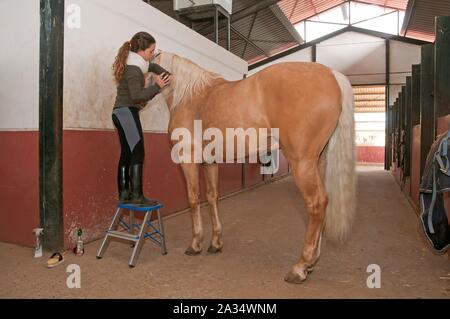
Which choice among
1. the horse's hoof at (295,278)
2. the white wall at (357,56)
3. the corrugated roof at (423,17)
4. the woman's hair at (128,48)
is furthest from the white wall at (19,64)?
the white wall at (357,56)

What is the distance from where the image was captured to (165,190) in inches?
164

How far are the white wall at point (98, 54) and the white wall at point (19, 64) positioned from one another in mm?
263

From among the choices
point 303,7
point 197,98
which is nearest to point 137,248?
point 197,98

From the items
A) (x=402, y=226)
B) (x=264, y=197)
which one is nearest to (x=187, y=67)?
(x=402, y=226)

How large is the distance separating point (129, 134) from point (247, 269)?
1.30 m

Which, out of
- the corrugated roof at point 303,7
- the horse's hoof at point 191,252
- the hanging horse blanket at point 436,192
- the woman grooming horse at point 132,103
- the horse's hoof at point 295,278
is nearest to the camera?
the hanging horse blanket at point 436,192

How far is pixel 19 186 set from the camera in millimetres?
2934

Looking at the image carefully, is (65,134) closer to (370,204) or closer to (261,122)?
(261,122)

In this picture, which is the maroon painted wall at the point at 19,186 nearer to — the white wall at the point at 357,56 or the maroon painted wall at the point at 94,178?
the maroon painted wall at the point at 94,178

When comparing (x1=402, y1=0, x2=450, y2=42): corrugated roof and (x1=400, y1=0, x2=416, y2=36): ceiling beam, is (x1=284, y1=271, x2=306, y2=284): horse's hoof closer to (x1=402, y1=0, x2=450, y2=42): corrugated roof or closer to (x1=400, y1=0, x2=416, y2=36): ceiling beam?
(x1=402, y1=0, x2=450, y2=42): corrugated roof

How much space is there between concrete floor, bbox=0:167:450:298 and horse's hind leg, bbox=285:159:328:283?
3.3 inches

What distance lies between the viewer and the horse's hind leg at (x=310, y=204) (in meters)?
2.17

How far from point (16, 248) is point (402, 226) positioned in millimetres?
3691

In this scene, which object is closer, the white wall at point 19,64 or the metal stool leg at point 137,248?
the metal stool leg at point 137,248
